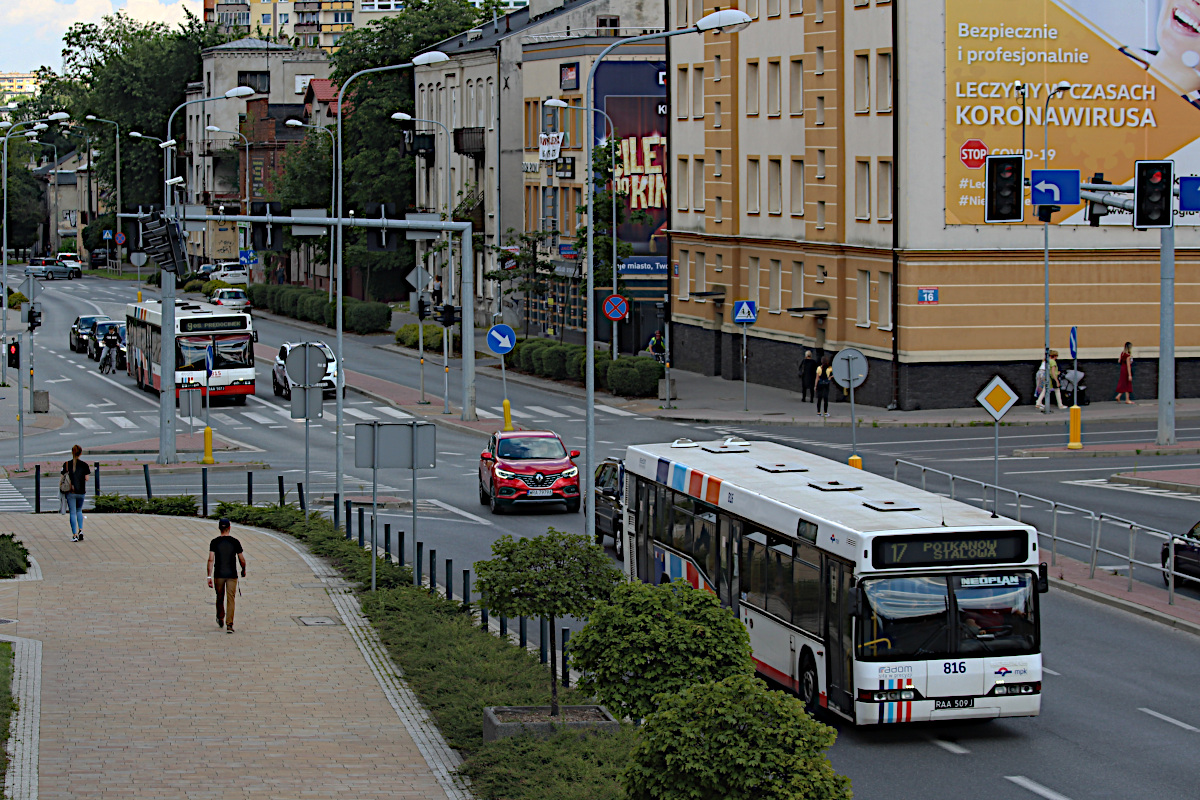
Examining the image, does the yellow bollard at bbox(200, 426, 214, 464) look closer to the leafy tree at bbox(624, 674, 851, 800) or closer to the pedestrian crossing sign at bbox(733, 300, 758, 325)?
the pedestrian crossing sign at bbox(733, 300, 758, 325)

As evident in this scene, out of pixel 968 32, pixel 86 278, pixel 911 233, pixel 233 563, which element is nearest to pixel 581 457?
pixel 911 233

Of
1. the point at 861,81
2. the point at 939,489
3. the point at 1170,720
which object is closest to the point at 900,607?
the point at 1170,720

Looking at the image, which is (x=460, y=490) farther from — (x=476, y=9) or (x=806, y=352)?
(x=476, y=9)

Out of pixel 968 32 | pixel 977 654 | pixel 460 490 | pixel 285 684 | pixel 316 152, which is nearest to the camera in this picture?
pixel 977 654

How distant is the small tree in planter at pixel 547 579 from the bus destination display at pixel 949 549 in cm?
248

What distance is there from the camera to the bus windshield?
1518 cm

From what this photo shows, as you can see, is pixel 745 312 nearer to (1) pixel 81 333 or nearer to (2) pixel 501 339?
(2) pixel 501 339

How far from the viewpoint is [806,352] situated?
5188 cm

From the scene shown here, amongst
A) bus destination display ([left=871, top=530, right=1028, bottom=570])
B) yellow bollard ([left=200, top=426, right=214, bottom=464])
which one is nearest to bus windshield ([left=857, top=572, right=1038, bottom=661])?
bus destination display ([left=871, top=530, right=1028, bottom=570])

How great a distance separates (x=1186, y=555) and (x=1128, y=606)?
1.48 meters

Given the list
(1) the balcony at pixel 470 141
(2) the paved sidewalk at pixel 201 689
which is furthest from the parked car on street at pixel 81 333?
(2) the paved sidewalk at pixel 201 689

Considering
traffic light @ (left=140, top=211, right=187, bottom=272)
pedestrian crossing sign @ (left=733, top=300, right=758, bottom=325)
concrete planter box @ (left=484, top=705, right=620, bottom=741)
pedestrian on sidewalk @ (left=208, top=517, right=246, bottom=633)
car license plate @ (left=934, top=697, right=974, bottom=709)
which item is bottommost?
car license plate @ (left=934, top=697, right=974, bottom=709)

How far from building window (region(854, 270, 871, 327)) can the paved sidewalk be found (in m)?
27.3

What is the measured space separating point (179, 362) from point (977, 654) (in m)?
42.2
